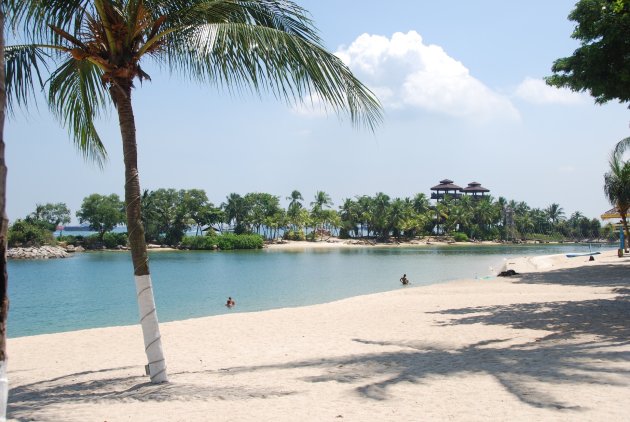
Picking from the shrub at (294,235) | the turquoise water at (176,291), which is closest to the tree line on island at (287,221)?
the shrub at (294,235)

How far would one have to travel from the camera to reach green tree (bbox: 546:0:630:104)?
1055cm

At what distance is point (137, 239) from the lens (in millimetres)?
6613

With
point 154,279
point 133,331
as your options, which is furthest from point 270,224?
point 133,331

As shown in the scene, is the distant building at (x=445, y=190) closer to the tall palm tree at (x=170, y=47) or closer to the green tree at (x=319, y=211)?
the green tree at (x=319, y=211)

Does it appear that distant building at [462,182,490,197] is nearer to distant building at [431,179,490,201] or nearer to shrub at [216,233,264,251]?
distant building at [431,179,490,201]

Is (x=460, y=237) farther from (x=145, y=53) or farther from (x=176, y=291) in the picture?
(x=145, y=53)

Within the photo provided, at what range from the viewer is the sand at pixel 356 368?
5.17m

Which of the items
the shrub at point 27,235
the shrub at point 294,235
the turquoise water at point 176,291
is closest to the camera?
the turquoise water at point 176,291

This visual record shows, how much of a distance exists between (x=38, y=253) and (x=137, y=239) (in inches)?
2951

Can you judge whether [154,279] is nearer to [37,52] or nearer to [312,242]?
[37,52]

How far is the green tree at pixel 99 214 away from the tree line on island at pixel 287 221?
12 centimetres

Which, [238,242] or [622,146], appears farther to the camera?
[238,242]

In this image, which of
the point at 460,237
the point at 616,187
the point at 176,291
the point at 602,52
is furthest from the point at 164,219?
the point at 602,52

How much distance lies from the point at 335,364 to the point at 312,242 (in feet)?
306
